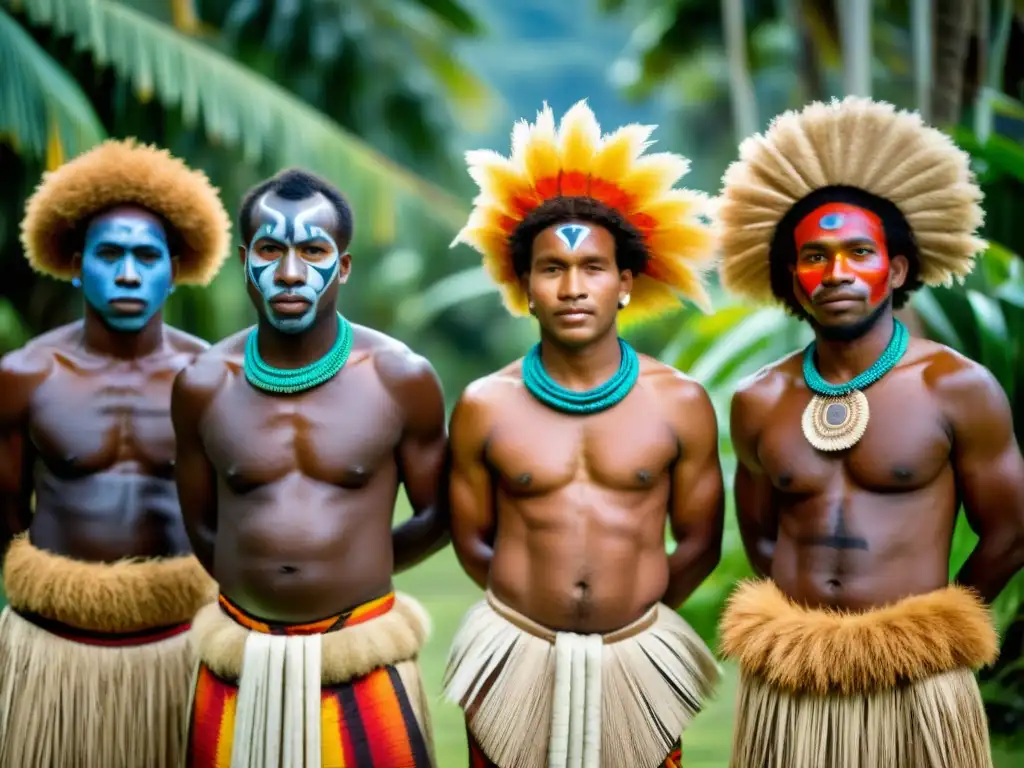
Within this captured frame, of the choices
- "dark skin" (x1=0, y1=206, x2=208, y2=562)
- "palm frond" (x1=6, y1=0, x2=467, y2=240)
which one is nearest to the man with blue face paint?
"dark skin" (x1=0, y1=206, x2=208, y2=562)

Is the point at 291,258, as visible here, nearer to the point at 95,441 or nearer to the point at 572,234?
the point at 572,234

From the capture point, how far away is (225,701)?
103 inches

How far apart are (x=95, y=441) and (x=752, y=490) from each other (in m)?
1.61

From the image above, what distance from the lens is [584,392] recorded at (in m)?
2.60

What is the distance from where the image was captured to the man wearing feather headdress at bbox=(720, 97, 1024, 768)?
2.43 m

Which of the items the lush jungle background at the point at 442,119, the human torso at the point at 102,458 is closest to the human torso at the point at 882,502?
the lush jungle background at the point at 442,119

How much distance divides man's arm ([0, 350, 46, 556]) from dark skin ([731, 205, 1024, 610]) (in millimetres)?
1820

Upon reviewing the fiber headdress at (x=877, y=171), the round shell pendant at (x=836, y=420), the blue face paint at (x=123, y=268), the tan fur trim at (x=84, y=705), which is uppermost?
the fiber headdress at (x=877, y=171)

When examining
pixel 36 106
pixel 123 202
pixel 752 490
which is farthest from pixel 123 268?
pixel 36 106

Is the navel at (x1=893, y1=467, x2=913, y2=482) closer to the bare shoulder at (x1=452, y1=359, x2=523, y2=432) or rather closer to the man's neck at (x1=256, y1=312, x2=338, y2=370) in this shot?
the bare shoulder at (x1=452, y1=359, x2=523, y2=432)

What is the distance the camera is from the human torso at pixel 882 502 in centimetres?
245

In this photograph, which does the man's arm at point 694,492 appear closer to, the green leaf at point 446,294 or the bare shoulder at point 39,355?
the bare shoulder at point 39,355

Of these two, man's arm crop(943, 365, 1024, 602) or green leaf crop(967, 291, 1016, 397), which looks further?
green leaf crop(967, 291, 1016, 397)

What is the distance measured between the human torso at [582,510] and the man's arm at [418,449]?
17cm
